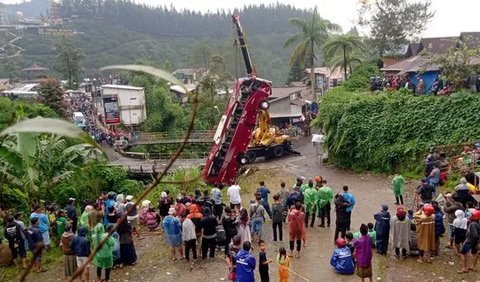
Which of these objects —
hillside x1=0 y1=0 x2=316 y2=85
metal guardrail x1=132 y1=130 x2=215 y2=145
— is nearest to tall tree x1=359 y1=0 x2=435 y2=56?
metal guardrail x1=132 y1=130 x2=215 y2=145

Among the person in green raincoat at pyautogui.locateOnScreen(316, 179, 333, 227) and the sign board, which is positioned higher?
the sign board

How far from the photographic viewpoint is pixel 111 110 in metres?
35.7

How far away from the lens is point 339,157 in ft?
66.3

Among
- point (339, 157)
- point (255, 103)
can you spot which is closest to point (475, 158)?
point (339, 157)

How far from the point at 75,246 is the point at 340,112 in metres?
13.9

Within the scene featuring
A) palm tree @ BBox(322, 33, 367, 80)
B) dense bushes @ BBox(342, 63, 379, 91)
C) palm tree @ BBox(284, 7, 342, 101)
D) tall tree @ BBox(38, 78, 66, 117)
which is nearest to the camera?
dense bushes @ BBox(342, 63, 379, 91)

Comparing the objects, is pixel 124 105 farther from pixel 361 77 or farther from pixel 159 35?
pixel 159 35

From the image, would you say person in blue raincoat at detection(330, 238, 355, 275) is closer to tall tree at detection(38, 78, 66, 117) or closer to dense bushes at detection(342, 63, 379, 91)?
dense bushes at detection(342, 63, 379, 91)

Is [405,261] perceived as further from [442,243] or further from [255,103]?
[255,103]

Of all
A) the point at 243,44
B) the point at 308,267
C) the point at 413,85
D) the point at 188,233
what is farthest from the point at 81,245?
the point at 413,85

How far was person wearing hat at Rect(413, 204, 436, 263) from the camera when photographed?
964 centimetres

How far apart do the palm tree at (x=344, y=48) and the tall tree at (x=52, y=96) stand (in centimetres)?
1838

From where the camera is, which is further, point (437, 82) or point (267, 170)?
point (267, 170)

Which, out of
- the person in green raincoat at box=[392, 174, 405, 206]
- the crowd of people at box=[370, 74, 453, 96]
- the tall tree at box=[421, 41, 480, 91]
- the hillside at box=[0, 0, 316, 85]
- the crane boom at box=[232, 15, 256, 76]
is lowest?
the person in green raincoat at box=[392, 174, 405, 206]
